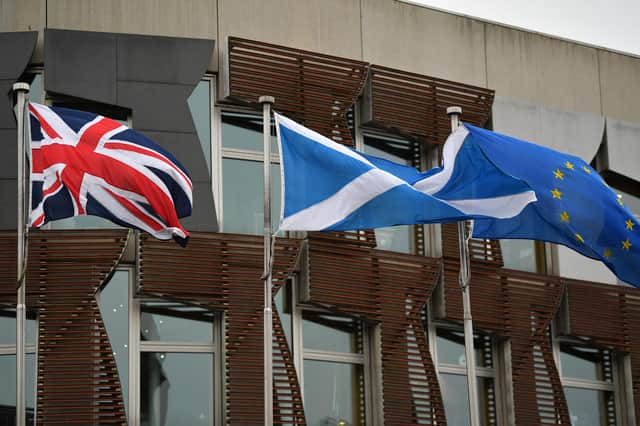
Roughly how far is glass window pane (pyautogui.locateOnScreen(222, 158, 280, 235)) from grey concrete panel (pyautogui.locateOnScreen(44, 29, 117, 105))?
224 centimetres

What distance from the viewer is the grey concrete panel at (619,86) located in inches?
1144

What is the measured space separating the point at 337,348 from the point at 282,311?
1143 millimetres

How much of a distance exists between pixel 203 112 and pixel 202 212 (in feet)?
6.09

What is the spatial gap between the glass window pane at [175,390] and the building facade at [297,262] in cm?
3

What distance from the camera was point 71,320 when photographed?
2247 cm

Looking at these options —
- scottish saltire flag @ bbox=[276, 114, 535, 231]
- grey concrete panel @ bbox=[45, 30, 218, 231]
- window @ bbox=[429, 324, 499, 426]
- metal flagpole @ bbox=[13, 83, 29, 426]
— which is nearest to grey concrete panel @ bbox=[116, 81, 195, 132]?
grey concrete panel @ bbox=[45, 30, 218, 231]

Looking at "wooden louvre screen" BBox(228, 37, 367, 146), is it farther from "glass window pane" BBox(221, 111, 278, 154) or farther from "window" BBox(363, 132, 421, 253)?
"window" BBox(363, 132, 421, 253)

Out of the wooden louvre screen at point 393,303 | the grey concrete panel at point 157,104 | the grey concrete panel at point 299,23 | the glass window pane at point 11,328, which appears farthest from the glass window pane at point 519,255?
the glass window pane at point 11,328

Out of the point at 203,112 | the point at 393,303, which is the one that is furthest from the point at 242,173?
the point at 393,303

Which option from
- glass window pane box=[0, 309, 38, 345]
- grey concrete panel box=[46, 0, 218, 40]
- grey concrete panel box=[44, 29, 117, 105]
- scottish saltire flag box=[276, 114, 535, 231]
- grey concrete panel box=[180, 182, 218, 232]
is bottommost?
glass window pane box=[0, 309, 38, 345]

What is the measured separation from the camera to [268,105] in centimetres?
2061

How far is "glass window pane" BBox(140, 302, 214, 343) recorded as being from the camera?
23234 mm

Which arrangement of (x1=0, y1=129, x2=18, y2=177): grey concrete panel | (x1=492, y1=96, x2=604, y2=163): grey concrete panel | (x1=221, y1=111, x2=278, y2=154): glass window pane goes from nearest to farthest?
(x1=0, y1=129, x2=18, y2=177): grey concrete panel < (x1=221, y1=111, x2=278, y2=154): glass window pane < (x1=492, y1=96, x2=604, y2=163): grey concrete panel

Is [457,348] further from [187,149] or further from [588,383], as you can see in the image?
[187,149]
